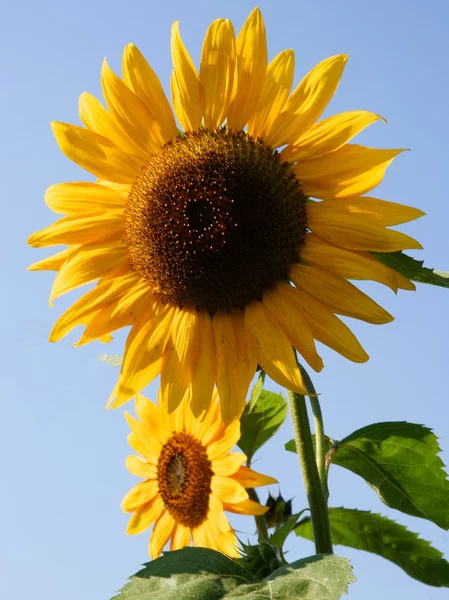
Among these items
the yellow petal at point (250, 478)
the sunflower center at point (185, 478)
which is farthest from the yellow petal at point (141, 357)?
the sunflower center at point (185, 478)

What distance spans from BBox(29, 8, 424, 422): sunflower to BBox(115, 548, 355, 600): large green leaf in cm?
48

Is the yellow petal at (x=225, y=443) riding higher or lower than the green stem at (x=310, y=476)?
higher

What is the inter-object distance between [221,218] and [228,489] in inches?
52.1

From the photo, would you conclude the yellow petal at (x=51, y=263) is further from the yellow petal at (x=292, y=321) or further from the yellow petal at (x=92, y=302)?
the yellow petal at (x=292, y=321)

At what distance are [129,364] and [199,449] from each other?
1.13m

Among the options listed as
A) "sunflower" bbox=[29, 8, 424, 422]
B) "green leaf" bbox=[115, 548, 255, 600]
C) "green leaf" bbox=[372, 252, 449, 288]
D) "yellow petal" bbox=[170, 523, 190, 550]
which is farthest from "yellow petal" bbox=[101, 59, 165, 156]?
"yellow petal" bbox=[170, 523, 190, 550]

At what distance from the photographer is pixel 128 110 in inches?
112

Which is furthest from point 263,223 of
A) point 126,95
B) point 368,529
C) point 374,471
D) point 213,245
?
point 368,529

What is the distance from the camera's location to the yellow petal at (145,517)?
396 cm

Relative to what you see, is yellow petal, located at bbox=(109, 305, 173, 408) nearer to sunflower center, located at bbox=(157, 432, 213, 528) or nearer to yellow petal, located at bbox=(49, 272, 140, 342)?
yellow petal, located at bbox=(49, 272, 140, 342)

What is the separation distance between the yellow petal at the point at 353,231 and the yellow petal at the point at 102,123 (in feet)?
2.18

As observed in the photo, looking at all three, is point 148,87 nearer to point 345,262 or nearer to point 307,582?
point 345,262

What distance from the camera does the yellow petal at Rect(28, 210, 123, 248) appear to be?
115 inches

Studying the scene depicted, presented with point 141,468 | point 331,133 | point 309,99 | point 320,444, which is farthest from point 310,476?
point 141,468
